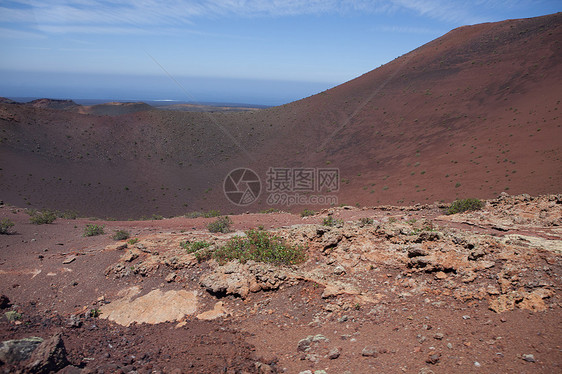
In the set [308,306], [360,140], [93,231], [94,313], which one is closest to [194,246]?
[94,313]

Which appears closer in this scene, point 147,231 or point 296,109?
point 147,231

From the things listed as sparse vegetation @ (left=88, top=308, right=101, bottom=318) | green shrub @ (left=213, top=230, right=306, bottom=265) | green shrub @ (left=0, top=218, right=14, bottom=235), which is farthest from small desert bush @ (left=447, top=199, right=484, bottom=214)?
green shrub @ (left=0, top=218, right=14, bottom=235)

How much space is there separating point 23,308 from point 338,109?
32.0m

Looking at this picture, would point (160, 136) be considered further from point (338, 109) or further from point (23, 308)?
point (23, 308)

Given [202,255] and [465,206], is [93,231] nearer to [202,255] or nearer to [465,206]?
[202,255]

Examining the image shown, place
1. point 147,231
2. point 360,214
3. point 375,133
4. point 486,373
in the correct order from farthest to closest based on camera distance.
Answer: point 375,133, point 360,214, point 147,231, point 486,373

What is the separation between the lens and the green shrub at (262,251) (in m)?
5.63

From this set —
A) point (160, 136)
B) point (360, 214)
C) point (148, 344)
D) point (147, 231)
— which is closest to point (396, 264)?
point (148, 344)

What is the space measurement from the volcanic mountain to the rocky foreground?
35.9ft

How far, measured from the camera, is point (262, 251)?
19.0 feet

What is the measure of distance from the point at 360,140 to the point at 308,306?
23766 millimetres

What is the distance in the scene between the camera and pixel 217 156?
2783 cm

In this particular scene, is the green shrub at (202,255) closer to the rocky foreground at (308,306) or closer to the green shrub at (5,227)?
the rocky foreground at (308,306)

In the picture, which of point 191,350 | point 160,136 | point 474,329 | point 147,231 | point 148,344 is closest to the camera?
point 474,329
